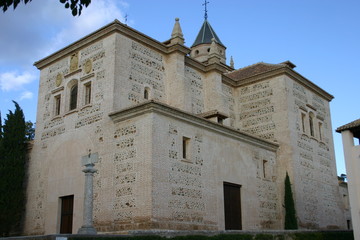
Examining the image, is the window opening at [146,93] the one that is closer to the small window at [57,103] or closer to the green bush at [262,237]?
the small window at [57,103]

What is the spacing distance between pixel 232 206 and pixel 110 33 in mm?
9477

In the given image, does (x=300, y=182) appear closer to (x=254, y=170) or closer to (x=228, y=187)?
(x=254, y=170)

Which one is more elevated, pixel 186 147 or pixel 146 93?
pixel 146 93

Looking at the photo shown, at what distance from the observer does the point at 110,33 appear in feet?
66.1

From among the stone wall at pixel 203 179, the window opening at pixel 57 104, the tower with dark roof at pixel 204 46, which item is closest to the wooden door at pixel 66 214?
the window opening at pixel 57 104

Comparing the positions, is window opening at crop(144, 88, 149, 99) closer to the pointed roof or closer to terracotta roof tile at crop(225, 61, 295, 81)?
terracotta roof tile at crop(225, 61, 295, 81)

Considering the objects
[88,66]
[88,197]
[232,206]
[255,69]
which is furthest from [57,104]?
[255,69]

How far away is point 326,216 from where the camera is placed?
2495cm

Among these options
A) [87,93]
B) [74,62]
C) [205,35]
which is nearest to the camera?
[87,93]

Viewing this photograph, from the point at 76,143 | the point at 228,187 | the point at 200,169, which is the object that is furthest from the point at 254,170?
the point at 76,143

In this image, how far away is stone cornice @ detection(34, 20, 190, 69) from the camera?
20062 millimetres

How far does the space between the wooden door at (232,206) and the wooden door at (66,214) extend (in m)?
6.69

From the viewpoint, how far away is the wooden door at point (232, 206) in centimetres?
1962

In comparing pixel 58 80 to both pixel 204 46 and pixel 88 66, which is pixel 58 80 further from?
pixel 204 46
